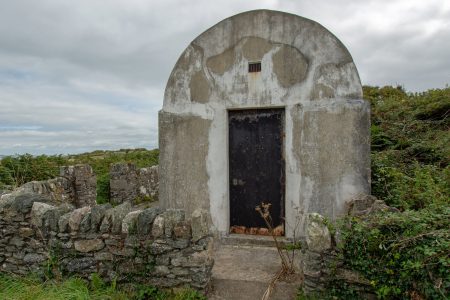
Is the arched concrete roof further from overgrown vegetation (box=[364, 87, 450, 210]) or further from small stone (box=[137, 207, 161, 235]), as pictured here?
small stone (box=[137, 207, 161, 235])

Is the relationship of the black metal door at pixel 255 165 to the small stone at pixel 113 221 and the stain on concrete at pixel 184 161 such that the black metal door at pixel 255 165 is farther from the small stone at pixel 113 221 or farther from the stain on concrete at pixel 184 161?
the small stone at pixel 113 221

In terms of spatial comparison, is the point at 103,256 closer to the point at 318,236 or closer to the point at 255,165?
the point at 318,236

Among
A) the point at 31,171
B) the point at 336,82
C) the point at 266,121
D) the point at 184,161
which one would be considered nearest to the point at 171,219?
the point at 184,161

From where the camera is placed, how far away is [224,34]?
631 centimetres

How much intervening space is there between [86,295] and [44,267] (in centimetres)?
101

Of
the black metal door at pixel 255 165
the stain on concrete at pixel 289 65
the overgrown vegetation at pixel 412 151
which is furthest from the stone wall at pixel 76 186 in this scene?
the overgrown vegetation at pixel 412 151

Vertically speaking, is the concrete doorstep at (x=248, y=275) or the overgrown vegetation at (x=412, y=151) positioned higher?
the overgrown vegetation at (x=412, y=151)

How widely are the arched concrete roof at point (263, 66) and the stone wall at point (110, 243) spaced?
9.31 feet

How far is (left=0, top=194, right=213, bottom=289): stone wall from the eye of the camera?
13.5 feet

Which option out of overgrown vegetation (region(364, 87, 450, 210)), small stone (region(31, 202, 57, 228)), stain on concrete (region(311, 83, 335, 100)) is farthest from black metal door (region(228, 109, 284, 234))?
small stone (region(31, 202, 57, 228))

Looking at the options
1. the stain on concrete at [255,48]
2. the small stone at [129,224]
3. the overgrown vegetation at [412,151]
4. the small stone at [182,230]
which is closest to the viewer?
the small stone at [182,230]

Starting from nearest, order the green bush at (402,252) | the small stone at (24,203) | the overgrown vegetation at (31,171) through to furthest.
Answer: the green bush at (402,252) < the small stone at (24,203) < the overgrown vegetation at (31,171)

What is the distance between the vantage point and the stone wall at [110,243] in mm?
4125

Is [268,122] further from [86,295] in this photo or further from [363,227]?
[86,295]
